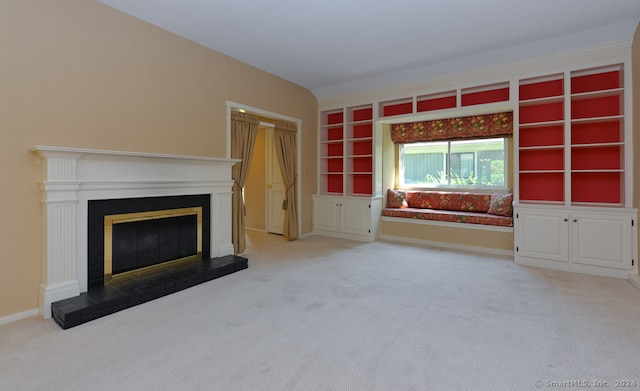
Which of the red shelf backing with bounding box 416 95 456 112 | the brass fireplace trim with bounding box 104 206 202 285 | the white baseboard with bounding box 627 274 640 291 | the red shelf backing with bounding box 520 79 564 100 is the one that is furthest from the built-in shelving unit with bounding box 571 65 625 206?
the brass fireplace trim with bounding box 104 206 202 285

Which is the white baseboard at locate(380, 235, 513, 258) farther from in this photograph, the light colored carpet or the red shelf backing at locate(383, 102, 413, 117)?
the red shelf backing at locate(383, 102, 413, 117)

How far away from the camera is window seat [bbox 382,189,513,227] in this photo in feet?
15.2

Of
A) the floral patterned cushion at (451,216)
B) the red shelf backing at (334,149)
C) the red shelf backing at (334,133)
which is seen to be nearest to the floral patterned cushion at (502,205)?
the floral patterned cushion at (451,216)

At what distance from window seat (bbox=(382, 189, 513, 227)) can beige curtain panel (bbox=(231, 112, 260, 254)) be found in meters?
2.58

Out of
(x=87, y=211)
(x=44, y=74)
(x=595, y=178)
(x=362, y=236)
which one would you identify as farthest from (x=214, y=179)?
(x=595, y=178)

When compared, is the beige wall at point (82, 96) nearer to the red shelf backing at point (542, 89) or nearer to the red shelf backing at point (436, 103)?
the red shelf backing at point (436, 103)

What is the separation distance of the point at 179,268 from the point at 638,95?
526 centimetres

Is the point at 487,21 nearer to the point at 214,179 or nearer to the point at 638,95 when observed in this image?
the point at 638,95

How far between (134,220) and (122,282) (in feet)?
1.97

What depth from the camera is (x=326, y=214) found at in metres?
5.80

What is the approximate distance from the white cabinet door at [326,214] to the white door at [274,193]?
0.65 meters

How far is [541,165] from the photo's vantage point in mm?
4164

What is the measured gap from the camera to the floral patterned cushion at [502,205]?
Answer: 4633mm

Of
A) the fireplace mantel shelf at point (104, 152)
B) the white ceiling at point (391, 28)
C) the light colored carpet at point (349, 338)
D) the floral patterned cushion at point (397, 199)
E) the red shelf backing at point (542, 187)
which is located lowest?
the light colored carpet at point (349, 338)
